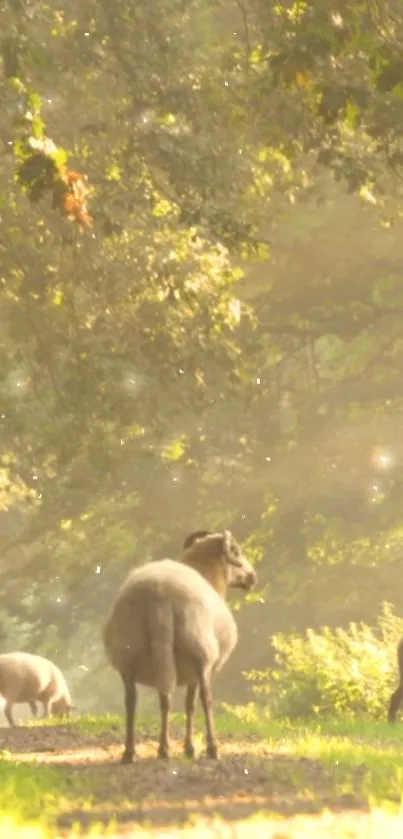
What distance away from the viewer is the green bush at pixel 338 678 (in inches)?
748

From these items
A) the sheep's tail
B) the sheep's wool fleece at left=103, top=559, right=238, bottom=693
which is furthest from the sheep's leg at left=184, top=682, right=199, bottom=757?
the sheep's tail

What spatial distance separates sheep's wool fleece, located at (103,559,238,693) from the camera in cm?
979

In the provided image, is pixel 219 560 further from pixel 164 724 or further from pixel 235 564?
pixel 164 724

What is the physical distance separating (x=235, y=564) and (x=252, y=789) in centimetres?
455

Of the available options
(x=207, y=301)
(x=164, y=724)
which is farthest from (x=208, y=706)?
(x=207, y=301)

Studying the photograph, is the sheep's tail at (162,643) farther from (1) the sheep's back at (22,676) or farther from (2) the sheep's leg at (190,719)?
(1) the sheep's back at (22,676)

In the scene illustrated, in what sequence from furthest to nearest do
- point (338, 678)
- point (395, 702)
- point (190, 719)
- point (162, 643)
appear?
point (338, 678)
point (395, 702)
point (190, 719)
point (162, 643)

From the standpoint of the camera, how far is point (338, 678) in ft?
63.6

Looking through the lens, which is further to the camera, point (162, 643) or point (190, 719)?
point (190, 719)

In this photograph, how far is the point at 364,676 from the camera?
1927 centimetres

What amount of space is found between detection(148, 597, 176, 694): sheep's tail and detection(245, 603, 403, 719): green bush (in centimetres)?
900

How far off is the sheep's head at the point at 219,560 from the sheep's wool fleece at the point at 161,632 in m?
2.15

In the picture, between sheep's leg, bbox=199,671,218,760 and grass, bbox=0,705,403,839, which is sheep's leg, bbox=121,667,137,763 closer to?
grass, bbox=0,705,403,839

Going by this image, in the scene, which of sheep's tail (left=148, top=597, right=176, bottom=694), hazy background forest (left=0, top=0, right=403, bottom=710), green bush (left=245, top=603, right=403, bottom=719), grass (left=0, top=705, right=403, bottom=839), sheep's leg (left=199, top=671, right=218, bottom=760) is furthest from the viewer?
green bush (left=245, top=603, right=403, bottom=719)
